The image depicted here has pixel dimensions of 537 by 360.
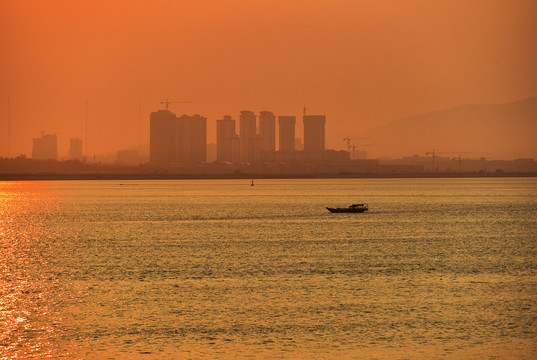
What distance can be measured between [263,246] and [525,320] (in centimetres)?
4278

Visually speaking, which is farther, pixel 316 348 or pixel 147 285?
pixel 147 285

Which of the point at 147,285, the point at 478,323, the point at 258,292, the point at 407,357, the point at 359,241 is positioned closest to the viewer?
the point at 407,357

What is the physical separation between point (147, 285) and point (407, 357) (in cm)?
2445

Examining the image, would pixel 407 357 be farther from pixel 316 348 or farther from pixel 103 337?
pixel 103 337

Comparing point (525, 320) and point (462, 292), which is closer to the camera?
point (525, 320)

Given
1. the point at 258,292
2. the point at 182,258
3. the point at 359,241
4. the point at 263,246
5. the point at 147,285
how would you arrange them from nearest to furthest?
the point at 258,292 → the point at 147,285 → the point at 182,258 → the point at 263,246 → the point at 359,241

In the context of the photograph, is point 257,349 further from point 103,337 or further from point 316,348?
point 103,337

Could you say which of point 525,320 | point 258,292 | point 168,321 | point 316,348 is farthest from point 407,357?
point 258,292

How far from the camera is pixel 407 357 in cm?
3166

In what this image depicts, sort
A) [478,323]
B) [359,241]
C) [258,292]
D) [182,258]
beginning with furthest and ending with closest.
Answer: [359,241] → [182,258] → [258,292] → [478,323]

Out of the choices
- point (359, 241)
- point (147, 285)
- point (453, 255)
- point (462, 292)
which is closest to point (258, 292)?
point (147, 285)

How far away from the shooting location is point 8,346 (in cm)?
3238

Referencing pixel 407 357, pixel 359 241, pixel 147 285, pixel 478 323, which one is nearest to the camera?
pixel 407 357

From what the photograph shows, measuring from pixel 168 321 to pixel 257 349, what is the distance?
301 inches
